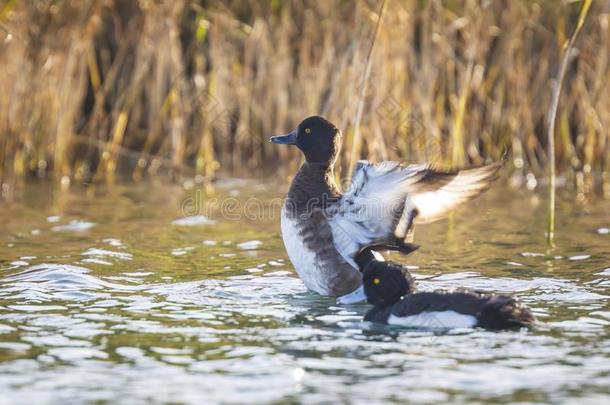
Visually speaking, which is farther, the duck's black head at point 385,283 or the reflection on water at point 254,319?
the duck's black head at point 385,283

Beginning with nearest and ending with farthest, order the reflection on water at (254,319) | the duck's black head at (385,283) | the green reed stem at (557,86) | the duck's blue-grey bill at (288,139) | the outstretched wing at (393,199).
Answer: the reflection on water at (254,319)
the duck's black head at (385,283)
the outstretched wing at (393,199)
the green reed stem at (557,86)
the duck's blue-grey bill at (288,139)

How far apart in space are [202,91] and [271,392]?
24.1 feet

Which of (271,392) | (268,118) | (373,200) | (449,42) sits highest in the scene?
(449,42)

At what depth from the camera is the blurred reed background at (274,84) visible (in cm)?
1007

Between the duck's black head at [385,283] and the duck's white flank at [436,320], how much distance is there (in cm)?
30

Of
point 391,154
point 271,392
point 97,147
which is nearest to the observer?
point 271,392

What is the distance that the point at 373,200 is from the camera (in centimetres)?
620

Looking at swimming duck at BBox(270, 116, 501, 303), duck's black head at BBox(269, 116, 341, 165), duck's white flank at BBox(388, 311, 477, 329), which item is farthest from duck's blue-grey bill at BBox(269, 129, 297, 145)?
duck's white flank at BBox(388, 311, 477, 329)

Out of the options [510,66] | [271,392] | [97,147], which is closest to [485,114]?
[510,66]

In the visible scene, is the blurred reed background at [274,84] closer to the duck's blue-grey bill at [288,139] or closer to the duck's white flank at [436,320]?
the duck's blue-grey bill at [288,139]

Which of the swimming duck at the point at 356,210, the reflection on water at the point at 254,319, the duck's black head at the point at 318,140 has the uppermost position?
the duck's black head at the point at 318,140

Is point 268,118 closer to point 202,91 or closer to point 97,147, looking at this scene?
point 202,91

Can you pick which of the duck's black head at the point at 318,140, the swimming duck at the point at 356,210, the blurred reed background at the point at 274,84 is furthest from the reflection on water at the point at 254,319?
the blurred reed background at the point at 274,84

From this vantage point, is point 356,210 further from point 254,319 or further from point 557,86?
point 557,86
